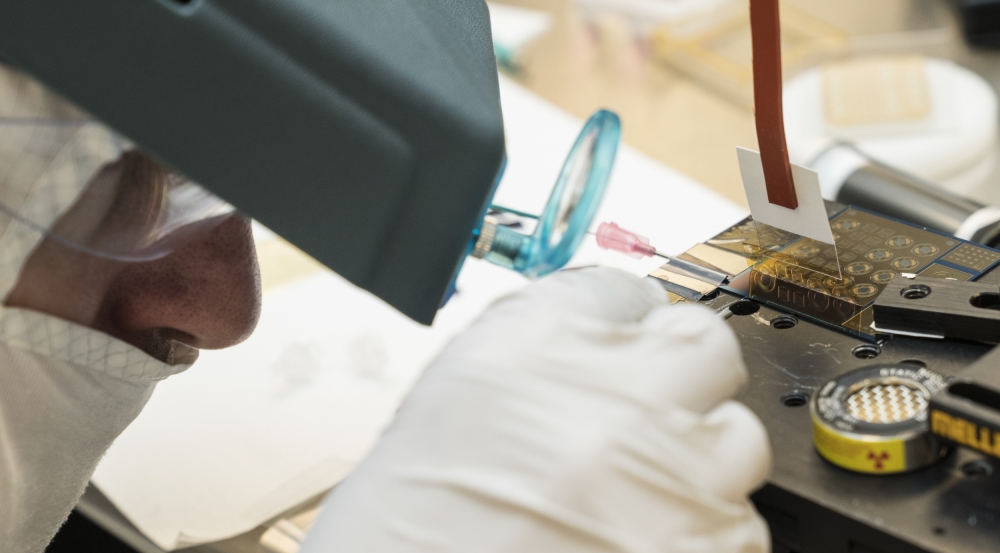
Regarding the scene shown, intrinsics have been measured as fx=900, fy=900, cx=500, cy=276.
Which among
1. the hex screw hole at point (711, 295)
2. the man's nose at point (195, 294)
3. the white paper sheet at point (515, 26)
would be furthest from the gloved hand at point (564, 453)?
the white paper sheet at point (515, 26)

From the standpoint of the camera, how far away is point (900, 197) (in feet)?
3.02

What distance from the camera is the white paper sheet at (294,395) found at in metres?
0.90

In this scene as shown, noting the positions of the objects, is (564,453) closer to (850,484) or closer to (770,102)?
(850,484)

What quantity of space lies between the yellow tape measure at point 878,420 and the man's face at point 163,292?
405 millimetres

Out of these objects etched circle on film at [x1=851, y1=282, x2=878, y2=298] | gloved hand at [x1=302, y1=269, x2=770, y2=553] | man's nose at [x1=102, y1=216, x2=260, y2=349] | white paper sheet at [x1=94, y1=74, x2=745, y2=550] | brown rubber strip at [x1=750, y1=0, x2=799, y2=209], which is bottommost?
white paper sheet at [x1=94, y1=74, x2=745, y2=550]

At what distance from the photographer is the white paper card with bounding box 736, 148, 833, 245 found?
547 mm

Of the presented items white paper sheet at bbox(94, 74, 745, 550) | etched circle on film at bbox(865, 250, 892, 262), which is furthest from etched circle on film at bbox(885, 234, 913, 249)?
white paper sheet at bbox(94, 74, 745, 550)

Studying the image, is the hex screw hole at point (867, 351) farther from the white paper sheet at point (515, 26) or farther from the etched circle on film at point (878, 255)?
the white paper sheet at point (515, 26)

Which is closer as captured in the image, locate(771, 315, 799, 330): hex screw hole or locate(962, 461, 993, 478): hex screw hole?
locate(962, 461, 993, 478): hex screw hole

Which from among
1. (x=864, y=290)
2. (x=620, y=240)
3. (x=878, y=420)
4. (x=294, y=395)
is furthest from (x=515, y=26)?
(x=878, y=420)

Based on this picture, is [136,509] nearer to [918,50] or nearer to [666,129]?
[666,129]

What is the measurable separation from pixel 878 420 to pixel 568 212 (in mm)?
197

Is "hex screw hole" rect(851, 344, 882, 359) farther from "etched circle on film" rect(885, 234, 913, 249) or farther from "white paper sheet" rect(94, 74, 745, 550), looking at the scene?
"white paper sheet" rect(94, 74, 745, 550)

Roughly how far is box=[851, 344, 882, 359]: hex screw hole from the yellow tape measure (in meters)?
0.05
